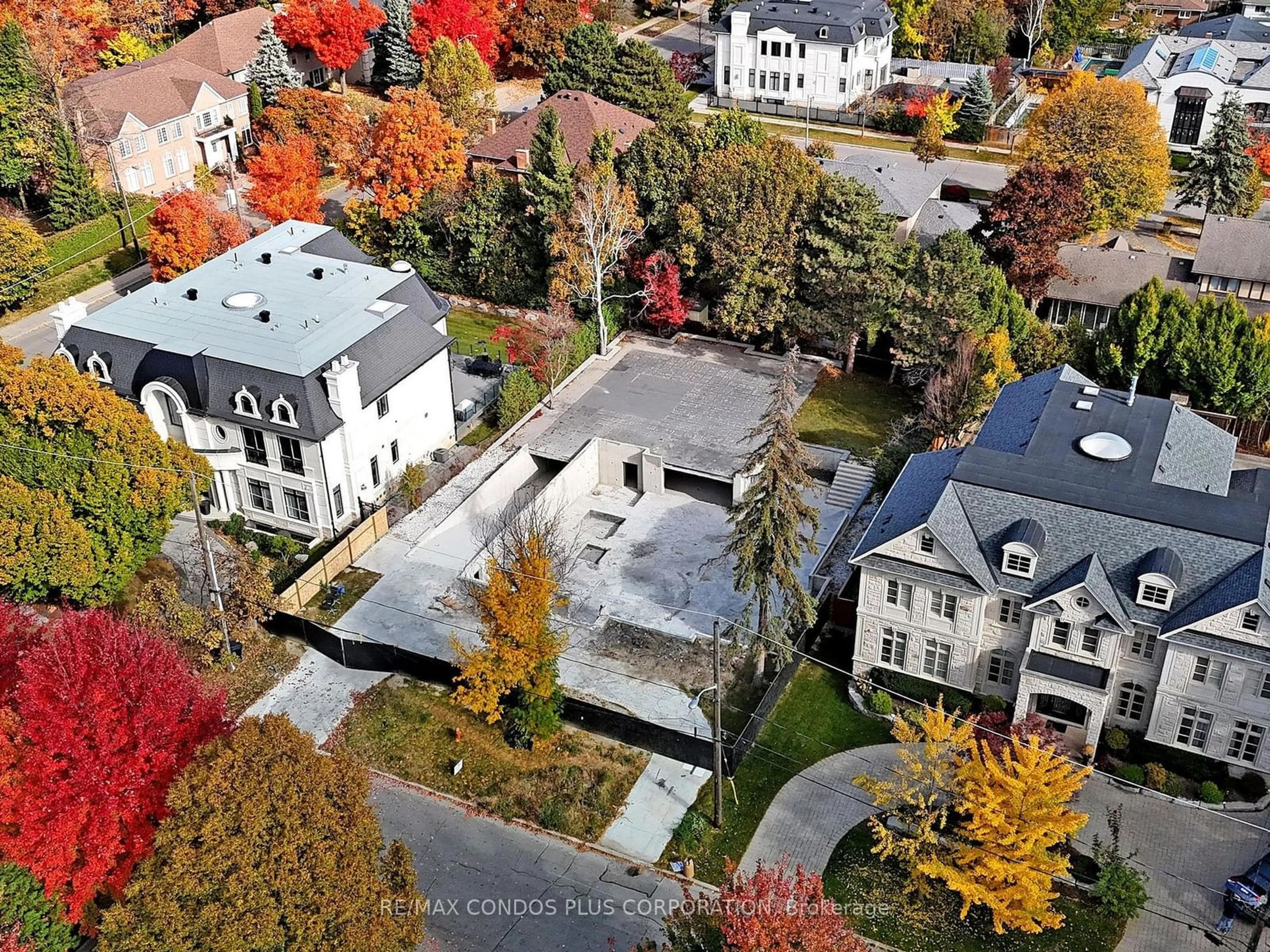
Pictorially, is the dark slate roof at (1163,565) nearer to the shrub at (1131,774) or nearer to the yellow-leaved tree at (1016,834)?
the shrub at (1131,774)

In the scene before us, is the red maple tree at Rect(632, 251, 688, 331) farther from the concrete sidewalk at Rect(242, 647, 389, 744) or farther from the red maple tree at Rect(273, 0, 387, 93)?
the red maple tree at Rect(273, 0, 387, 93)

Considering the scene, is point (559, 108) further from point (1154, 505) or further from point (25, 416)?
point (1154, 505)

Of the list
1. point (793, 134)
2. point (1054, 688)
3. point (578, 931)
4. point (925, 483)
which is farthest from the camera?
point (793, 134)

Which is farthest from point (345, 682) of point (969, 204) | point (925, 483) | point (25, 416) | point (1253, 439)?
point (969, 204)

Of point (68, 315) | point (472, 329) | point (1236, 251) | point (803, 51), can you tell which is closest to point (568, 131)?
point (472, 329)

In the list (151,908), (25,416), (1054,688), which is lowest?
(1054,688)

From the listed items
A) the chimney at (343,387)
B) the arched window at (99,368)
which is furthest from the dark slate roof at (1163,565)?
the arched window at (99,368)
